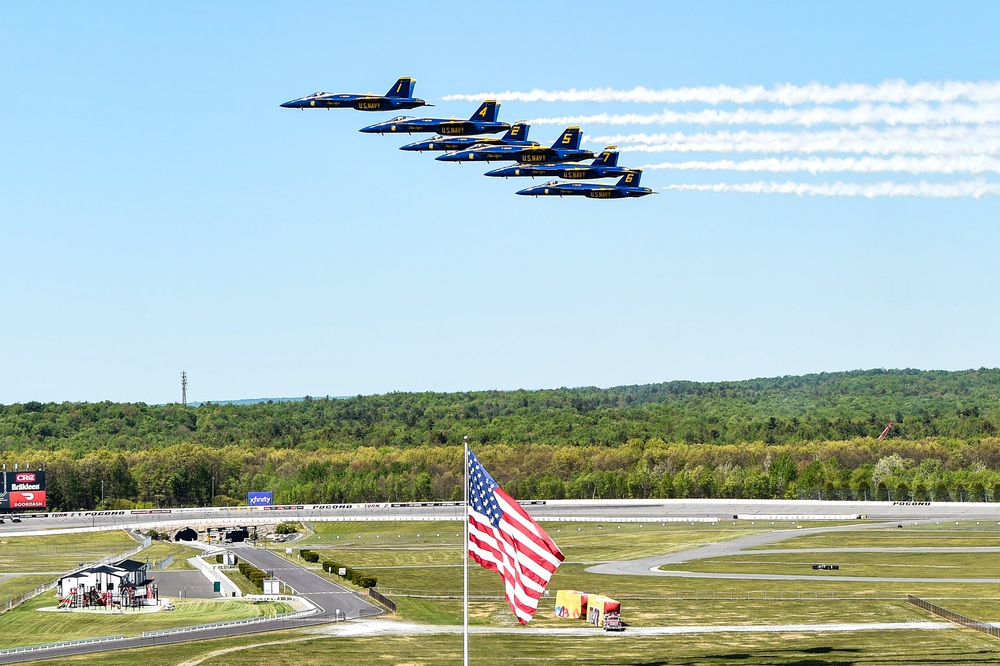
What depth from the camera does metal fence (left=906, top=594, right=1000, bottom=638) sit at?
9776 centimetres

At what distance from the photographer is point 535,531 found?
179 feet

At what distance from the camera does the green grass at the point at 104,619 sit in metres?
105

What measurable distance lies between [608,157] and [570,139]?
13.8 feet

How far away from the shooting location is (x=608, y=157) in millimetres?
139750

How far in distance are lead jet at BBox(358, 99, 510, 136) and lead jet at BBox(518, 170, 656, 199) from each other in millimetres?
7252

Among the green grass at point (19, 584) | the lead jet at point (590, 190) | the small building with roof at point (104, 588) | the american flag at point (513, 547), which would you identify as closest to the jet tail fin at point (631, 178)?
the lead jet at point (590, 190)

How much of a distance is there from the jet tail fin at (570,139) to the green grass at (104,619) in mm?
52862

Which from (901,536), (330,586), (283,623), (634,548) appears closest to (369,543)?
(634,548)

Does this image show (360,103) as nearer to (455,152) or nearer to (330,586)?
(455,152)

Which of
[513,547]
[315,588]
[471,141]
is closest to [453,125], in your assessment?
[471,141]

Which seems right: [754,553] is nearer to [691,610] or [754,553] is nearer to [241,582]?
[691,610]

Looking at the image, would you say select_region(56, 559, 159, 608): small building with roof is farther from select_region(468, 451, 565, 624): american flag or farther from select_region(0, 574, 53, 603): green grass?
select_region(468, 451, 565, 624): american flag

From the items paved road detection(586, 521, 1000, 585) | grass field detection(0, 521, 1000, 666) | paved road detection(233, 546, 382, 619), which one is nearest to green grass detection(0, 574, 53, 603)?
grass field detection(0, 521, 1000, 666)

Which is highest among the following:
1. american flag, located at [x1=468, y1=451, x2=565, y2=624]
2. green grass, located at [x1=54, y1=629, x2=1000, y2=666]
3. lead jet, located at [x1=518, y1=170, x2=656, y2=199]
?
lead jet, located at [x1=518, y1=170, x2=656, y2=199]
